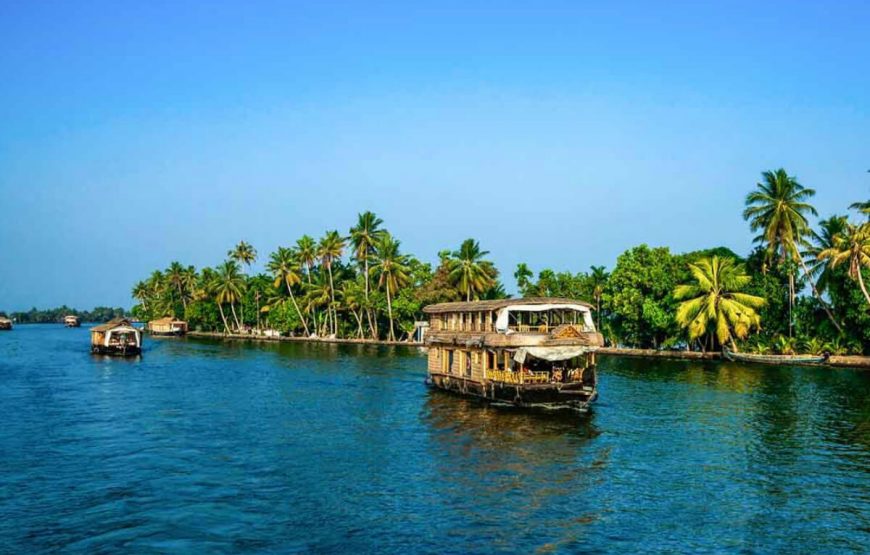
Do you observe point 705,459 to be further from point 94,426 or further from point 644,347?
point 644,347

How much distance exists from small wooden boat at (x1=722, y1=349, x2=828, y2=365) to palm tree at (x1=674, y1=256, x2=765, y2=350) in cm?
146

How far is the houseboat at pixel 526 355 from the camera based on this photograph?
119 feet

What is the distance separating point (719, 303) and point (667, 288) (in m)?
7.43

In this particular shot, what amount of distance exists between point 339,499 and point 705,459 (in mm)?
14286

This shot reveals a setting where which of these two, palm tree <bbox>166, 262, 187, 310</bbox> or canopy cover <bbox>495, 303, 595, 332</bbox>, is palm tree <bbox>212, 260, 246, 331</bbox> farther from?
canopy cover <bbox>495, 303, 595, 332</bbox>

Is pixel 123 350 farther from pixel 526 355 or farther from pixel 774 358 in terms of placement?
pixel 774 358

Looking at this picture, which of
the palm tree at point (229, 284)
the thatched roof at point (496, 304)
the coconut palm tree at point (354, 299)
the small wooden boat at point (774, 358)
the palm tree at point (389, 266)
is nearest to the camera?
the thatched roof at point (496, 304)

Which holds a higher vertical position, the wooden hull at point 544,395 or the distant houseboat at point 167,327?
the distant houseboat at point 167,327

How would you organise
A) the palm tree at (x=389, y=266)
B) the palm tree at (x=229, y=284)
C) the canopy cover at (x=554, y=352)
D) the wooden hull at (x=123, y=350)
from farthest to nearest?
the palm tree at (x=229, y=284)
the palm tree at (x=389, y=266)
the wooden hull at (x=123, y=350)
the canopy cover at (x=554, y=352)

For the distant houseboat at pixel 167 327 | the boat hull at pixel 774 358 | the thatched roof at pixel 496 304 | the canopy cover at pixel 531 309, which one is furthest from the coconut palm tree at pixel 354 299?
the canopy cover at pixel 531 309

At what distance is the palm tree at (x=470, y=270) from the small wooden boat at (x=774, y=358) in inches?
1132

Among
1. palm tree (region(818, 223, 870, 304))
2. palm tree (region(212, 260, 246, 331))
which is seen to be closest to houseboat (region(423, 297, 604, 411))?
palm tree (region(818, 223, 870, 304))

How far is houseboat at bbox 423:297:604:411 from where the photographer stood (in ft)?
119

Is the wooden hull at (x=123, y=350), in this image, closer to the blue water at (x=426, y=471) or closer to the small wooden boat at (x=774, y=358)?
the blue water at (x=426, y=471)
